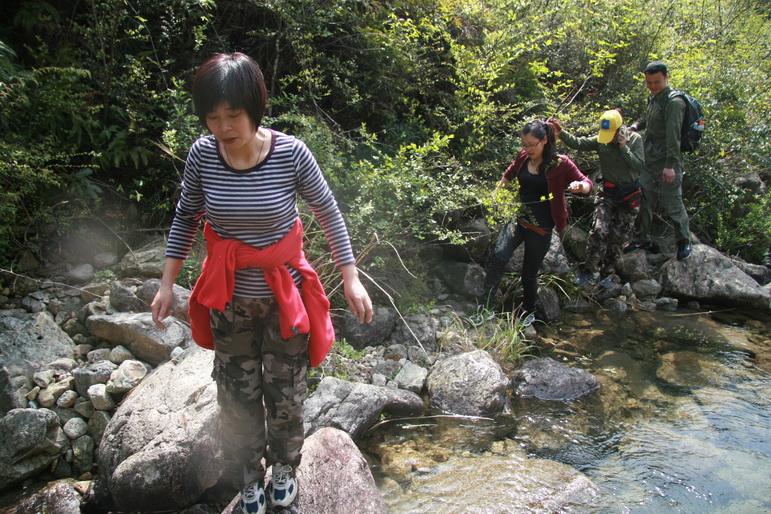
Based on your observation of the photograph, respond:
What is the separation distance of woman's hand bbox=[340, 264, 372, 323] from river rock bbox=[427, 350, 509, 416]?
2028 millimetres

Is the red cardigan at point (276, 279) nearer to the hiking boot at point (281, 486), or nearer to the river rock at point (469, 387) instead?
the hiking boot at point (281, 486)

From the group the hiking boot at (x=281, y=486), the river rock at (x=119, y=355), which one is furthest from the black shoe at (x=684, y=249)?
the river rock at (x=119, y=355)

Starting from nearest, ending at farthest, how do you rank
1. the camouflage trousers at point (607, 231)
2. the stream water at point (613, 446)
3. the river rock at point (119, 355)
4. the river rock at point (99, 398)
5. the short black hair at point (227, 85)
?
the short black hair at point (227, 85) < the stream water at point (613, 446) < the river rock at point (99, 398) < the river rock at point (119, 355) < the camouflage trousers at point (607, 231)

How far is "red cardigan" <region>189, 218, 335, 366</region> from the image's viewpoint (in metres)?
2.13

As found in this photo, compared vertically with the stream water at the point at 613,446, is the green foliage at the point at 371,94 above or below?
above

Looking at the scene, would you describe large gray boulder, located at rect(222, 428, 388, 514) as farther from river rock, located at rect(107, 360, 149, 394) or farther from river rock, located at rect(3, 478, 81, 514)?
river rock, located at rect(107, 360, 149, 394)

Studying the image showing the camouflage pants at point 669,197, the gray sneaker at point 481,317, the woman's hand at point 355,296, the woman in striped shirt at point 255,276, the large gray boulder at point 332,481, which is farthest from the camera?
the camouflage pants at point 669,197

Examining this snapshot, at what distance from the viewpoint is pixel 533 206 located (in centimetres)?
481

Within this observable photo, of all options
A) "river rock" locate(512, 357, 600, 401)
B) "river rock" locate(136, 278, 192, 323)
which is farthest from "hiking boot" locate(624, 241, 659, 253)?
"river rock" locate(136, 278, 192, 323)

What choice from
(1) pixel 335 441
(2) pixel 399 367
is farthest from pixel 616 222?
(1) pixel 335 441

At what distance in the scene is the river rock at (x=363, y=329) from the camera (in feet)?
15.0

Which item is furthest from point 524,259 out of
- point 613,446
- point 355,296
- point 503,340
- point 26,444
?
point 26,444

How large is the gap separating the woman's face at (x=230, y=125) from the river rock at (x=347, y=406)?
2.00 meters

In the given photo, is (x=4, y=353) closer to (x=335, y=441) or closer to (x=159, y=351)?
(x=159, y=351)
